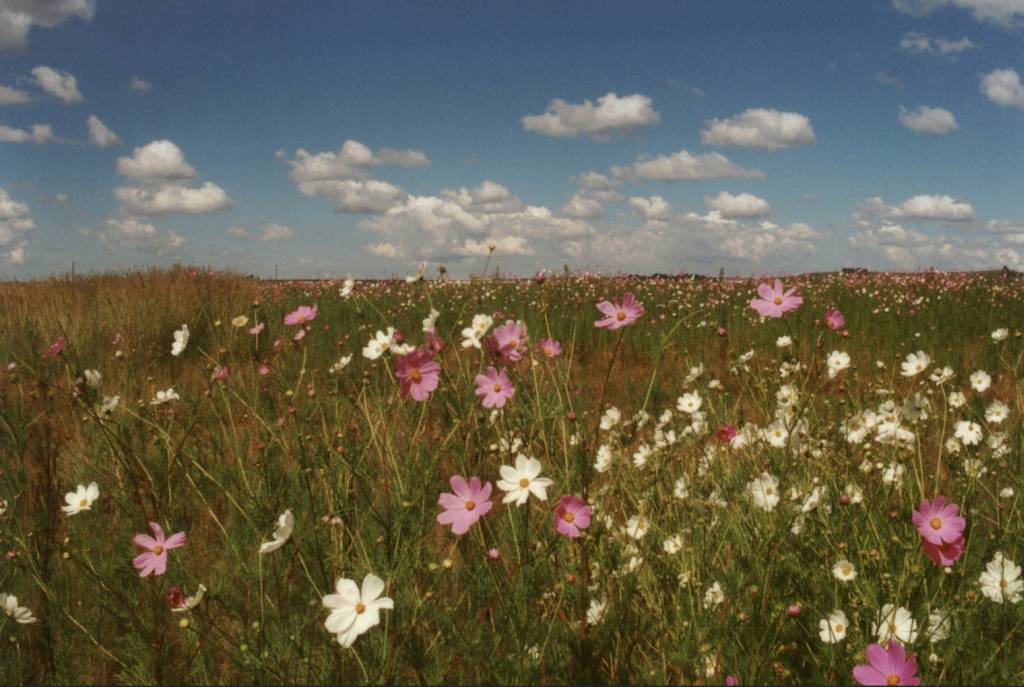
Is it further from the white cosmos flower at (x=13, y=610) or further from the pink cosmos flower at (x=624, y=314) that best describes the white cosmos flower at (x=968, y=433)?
the white cosmos flower at (x=13, y=610)

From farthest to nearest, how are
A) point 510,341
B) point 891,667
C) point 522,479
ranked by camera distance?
point 510,341 < point 522,479 < point 891,667

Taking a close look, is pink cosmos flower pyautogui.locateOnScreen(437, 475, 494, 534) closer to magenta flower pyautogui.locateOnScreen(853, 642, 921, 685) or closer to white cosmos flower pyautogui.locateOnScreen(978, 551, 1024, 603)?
magenta flower pyautogui.locateOnScreen(853, 642, 921, 685)

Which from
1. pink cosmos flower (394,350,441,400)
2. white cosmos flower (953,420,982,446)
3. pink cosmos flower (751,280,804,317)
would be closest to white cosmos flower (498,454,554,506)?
pink cosmos flower (394,350,441,400)

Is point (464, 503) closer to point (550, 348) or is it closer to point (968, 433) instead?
point (550, 348)

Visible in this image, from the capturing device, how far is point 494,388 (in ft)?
5.90

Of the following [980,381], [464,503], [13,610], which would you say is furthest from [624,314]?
[980,381]

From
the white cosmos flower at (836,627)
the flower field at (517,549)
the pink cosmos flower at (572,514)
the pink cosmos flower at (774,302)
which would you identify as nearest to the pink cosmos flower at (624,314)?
the flower field at (517,549)

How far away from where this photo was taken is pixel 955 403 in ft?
9.50

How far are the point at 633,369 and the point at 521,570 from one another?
4.00 meters

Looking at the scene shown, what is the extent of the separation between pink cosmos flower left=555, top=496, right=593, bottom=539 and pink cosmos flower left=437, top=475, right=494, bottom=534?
161 millimetres

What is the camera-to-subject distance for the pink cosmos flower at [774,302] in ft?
5.64

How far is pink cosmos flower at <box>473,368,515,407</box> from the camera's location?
175cm

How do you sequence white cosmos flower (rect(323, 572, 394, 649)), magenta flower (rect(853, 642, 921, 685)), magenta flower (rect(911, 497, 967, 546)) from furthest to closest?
1. magenta flower (rect(911, 497, 967, 546))
2. white cosmos flower (rect(323, 572, 394, 649))
3. magenta flower (rect(853, 642, 921, 685))

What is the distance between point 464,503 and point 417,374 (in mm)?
361
